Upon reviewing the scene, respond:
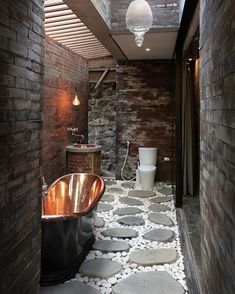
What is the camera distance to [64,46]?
5559 mm

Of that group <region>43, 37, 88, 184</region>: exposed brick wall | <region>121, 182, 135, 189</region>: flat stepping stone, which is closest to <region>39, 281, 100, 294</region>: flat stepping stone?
<region>43, 37, 88, 184</region>: exposed brick wall

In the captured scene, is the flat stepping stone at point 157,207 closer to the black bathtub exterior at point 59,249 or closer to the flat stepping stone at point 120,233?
the flat stepping stone at point 120,233

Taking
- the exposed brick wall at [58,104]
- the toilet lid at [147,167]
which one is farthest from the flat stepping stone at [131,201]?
the exposed brick wall at [58,104]

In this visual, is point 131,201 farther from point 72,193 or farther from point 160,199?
point 72,193

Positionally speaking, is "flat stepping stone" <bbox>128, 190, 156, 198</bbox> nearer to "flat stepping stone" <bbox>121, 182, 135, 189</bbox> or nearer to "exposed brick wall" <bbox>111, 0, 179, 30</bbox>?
"flat stepping stone" <bbox>121, 182, 135, 189</bbox>

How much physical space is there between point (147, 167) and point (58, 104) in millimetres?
2145

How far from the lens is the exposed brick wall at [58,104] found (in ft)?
16.0

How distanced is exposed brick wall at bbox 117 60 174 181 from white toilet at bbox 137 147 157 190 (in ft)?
0.90

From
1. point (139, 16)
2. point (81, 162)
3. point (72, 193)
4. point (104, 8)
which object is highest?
point (104, 8)

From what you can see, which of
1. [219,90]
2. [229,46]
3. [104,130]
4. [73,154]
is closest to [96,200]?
[219,90]

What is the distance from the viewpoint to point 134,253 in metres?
3.22

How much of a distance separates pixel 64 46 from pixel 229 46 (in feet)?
15.6

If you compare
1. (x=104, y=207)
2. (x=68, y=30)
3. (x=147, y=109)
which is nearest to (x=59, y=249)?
(x=104, y=207)

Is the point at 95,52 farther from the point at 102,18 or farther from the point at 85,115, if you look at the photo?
the point at 102,18
